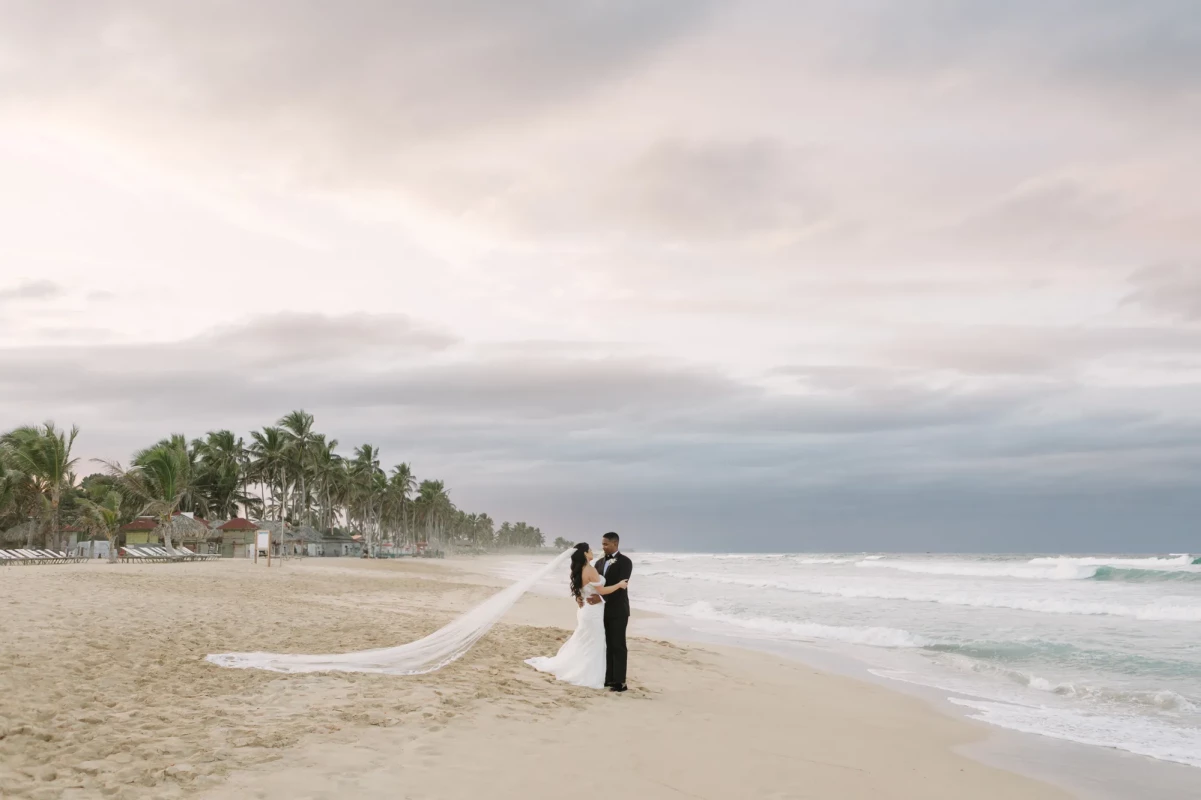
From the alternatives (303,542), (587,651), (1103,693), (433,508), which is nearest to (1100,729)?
(1103,693)

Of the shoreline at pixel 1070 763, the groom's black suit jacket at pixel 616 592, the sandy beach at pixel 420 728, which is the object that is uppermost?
the groom's black suit jacket at pixel 616 592

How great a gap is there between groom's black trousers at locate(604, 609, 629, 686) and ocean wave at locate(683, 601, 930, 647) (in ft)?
33.4

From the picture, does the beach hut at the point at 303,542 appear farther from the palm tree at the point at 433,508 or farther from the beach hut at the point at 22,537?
the palm tree at the point at 433,508

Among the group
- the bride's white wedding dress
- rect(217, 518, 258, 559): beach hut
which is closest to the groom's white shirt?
the bride's white wedding dress

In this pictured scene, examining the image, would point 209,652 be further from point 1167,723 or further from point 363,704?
point 1167,723

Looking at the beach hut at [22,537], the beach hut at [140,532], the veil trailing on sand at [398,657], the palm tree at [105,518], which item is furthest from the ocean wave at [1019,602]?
the beach hut at [22,537]

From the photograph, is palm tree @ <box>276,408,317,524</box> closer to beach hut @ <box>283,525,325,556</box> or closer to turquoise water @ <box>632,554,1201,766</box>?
beach hut @ <box>283,525,325,556</box>

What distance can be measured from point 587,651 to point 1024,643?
12.2m

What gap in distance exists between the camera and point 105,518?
47500 millimetres

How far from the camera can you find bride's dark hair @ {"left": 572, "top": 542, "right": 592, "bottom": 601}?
9.89 metres

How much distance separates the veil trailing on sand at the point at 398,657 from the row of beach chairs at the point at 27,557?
35071mm

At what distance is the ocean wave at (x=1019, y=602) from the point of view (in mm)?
25062

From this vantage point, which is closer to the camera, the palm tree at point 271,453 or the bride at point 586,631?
the bride at point 586,631

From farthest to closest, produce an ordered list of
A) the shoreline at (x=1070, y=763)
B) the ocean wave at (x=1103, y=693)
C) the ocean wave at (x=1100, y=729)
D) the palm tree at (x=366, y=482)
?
the palm tree at (x=366, y=482)
the ocean wave at (x=1103, y=693)
the ocean wave at (x=1100, y=729)
the shoreline at (x=1070, y=763)
